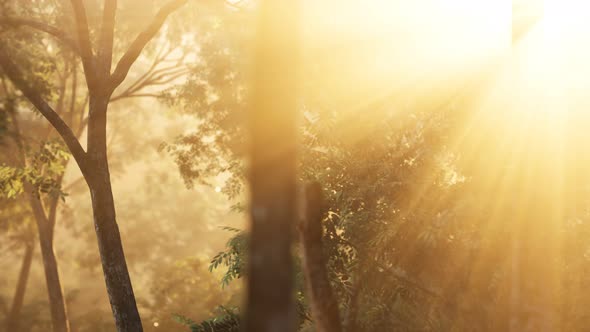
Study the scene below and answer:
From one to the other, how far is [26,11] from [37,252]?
29.9 metres

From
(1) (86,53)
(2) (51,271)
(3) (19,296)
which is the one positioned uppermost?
(3) (19,296)

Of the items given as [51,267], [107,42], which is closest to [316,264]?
[107,42]

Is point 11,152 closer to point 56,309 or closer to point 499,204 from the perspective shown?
point 56,309

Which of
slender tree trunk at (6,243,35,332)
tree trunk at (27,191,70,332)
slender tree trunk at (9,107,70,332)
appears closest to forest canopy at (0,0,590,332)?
slender tree trunk at (9,107,70,332)

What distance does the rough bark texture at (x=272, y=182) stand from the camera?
378cm

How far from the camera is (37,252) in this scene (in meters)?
44.4

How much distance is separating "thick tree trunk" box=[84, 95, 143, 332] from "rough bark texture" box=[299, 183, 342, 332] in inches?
281

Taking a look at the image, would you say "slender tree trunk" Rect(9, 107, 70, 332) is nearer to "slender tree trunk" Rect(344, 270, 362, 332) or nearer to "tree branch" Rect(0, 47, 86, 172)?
"tree branch" Rect(0, 47, 86, 172)

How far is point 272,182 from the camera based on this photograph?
3975 mm

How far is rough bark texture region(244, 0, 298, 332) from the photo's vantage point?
3.78 metres

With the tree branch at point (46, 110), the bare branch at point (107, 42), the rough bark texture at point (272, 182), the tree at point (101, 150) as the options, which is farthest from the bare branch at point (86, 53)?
the rough bark texture at point (272, 182)

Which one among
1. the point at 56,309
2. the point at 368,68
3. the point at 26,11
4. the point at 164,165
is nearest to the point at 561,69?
the point at 368,68

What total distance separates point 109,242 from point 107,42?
3.98 meters

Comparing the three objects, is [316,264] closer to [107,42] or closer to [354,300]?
[354,300]
